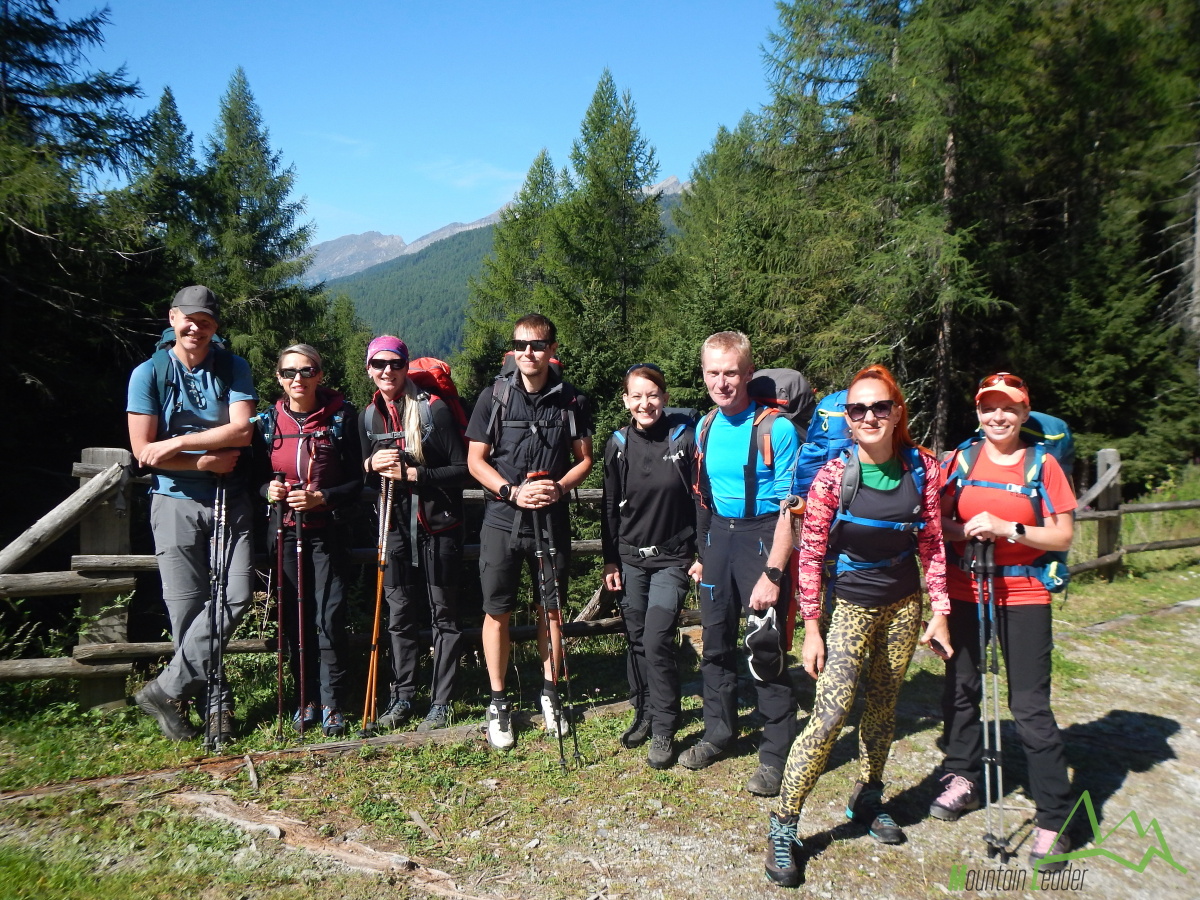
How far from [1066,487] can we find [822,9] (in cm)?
1956

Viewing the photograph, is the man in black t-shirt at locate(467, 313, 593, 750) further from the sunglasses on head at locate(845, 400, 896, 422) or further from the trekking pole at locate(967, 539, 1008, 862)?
the trekking pole at locate(967, 539, 1008, 862)

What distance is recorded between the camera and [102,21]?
13.7 meters

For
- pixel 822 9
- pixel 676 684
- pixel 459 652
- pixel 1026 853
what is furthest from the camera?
pixel 822 9

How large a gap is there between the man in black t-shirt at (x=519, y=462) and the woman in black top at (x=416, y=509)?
0.24m

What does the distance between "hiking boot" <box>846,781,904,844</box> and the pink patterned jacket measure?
0.95 m

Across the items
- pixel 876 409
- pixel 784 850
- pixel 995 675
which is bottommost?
pixel 784 850

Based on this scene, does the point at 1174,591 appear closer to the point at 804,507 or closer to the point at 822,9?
the point at 804,507

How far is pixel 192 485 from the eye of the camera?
4.35 m

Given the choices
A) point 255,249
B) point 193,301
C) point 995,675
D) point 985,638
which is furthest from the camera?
point 255,249

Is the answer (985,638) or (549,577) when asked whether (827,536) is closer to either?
(985,638)

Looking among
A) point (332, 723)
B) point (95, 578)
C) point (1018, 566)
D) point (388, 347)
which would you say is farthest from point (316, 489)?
point (1018, 566)

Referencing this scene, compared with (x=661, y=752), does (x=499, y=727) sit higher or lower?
higher

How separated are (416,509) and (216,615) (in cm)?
121

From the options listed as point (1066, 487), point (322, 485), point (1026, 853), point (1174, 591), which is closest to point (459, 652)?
point (322, 485)
